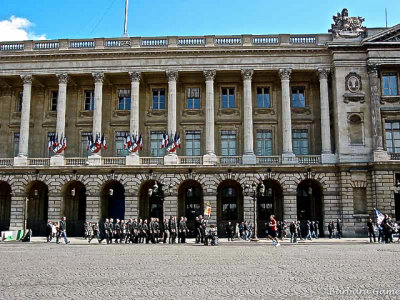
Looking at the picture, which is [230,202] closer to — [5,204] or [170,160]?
[170,160]

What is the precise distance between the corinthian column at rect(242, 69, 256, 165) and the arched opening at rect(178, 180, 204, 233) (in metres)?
5.73

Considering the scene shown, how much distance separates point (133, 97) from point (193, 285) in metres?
32.8

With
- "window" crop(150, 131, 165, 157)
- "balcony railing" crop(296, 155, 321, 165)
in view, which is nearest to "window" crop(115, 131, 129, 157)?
"window" crop(150, 131, 165, 157)

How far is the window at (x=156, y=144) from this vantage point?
44719 mm

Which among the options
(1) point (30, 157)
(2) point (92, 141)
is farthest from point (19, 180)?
(2) point (92, 141)

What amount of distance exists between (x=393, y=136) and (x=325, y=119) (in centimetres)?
644

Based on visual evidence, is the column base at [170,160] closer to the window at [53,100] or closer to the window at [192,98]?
the window at [192,98]

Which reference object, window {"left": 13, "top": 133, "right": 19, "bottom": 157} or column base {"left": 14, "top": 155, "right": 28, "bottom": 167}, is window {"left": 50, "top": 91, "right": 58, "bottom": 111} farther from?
column base {"left": 14, "top": 155, "right": 28, "bottom": 167}

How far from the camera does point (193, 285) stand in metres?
12.1

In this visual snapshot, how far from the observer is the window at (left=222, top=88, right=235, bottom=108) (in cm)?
4531

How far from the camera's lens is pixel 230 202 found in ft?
142

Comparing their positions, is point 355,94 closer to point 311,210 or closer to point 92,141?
point 311,210

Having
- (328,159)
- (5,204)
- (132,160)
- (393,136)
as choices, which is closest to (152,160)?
(132,160)

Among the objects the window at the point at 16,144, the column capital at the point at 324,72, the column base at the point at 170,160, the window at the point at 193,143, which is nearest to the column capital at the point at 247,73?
the column capital at the point at 324,72
